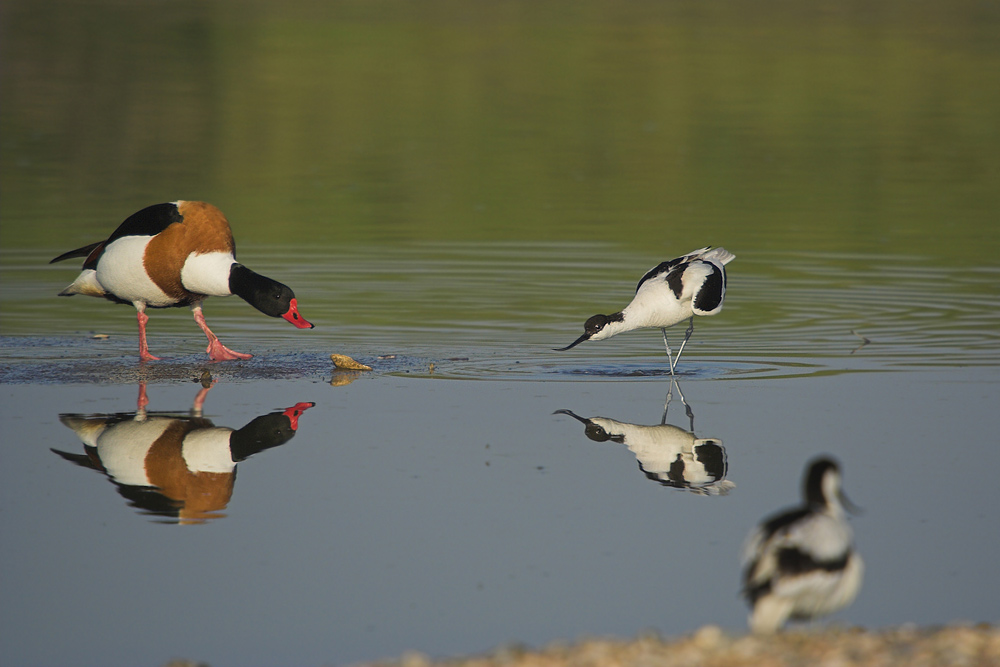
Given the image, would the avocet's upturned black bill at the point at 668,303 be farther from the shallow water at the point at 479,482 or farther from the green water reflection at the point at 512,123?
the green water reflection at the point at 512,123

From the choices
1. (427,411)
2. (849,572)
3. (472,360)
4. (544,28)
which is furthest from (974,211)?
(544,28)

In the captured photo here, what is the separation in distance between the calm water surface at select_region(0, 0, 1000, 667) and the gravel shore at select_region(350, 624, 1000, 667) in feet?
1.36

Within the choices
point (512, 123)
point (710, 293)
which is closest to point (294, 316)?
point (710, 293)

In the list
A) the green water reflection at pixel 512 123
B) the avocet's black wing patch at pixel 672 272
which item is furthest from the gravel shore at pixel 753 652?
the green water reflection at pixel 512 123

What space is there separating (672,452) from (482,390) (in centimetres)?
200

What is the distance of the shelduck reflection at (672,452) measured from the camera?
7.41 metres

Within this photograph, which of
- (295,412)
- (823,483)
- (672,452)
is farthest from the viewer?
(295,412)

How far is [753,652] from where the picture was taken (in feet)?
16.1

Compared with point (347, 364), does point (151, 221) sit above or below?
above

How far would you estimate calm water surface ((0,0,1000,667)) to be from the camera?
584 centimetres

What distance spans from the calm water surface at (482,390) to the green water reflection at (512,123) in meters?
0.19

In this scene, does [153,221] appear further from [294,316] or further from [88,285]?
[294,316]

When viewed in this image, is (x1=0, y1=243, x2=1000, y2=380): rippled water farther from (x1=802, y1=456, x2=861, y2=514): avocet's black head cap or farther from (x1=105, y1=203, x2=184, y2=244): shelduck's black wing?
(x1=802, y1=456, x2=861, y2=514): avocet's black head cap

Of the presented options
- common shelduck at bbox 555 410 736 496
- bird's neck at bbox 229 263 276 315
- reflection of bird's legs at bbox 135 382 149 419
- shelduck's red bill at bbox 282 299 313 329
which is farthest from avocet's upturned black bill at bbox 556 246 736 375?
reflection of bird's legs at bbox 135 382 149 419
